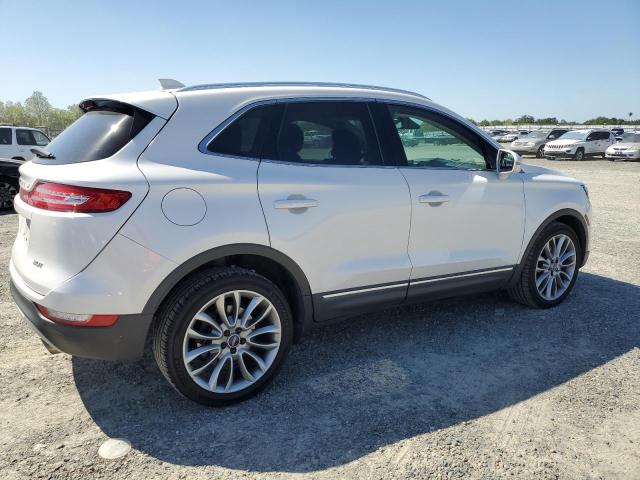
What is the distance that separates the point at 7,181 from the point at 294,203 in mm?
8850

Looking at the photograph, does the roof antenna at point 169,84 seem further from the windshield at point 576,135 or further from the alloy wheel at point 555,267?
the windshield at point 576,135

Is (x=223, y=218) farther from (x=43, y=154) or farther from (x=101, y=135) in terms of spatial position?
(x=43, y=154)

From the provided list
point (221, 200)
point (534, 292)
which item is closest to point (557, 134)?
point (534, 292)

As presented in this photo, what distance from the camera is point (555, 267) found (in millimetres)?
4391

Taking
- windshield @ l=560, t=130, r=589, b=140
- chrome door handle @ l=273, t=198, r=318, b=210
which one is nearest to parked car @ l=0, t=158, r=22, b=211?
chrome door handle @ l=273, t=198, r=318, b=210

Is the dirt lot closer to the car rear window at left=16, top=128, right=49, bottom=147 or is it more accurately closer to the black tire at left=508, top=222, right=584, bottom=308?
the black tire at left=508, top=222, right=584, bottom=308

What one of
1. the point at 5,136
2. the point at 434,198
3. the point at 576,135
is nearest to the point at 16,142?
the point at 5,136

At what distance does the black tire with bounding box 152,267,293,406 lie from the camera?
2613 millimetres

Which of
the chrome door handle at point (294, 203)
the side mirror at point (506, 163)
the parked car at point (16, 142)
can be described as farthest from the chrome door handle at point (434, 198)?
the parked car at point (16, 142)

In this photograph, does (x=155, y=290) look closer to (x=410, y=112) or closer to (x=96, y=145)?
(x=96, y=145)

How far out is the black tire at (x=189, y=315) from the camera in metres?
2.61

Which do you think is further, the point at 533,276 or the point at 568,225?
the point at 568,225

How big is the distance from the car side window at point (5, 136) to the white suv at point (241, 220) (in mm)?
13988

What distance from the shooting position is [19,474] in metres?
2.29
